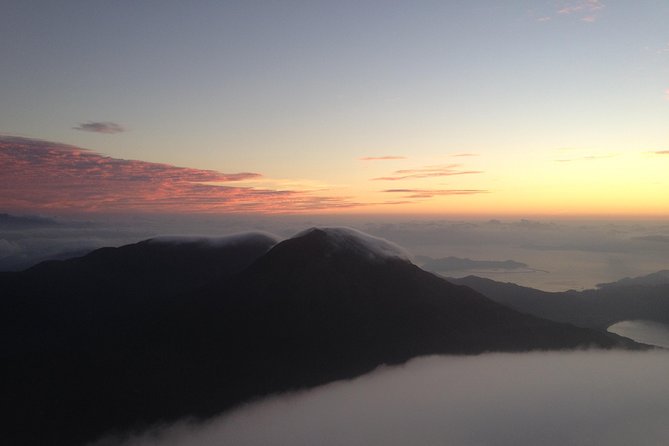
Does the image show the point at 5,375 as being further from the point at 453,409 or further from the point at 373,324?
the point at 453,409

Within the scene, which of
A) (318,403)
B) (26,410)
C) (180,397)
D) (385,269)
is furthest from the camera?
(385,269)

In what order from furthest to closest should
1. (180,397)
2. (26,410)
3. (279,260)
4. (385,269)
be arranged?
1. (385,269)
2. (279,260)
3. (180,397)
4. (26,410)

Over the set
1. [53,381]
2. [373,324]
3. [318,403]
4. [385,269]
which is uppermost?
[385,269]

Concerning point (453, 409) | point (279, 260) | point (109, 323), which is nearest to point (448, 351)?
point (453, 409)

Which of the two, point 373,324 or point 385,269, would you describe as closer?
point 373,324

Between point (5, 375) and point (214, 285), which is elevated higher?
Result: point (214, 285)

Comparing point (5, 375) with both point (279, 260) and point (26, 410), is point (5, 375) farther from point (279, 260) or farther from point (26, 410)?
point (279, 260)
